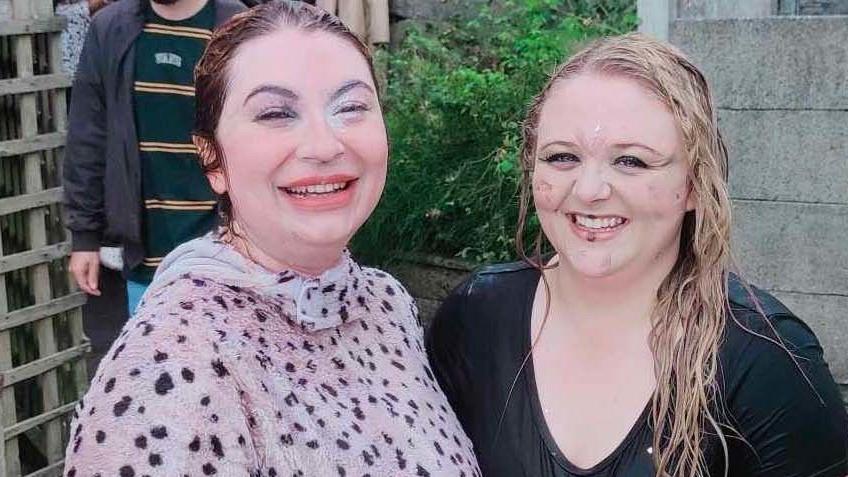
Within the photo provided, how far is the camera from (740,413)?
6.35 feet

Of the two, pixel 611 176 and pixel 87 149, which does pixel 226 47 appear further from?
pixel 87 149

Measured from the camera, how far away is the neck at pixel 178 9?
3.49 m

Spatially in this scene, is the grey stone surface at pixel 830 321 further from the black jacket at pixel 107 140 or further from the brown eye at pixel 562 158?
the brown eye at pixel 562 158

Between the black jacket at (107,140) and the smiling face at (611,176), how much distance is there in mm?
1794

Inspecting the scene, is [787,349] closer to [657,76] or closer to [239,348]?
[657,76]

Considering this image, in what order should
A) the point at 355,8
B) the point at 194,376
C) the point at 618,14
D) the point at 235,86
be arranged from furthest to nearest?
the point at 355,8 → the point at 618,14 → the point at 235,86 → the point at 194,376

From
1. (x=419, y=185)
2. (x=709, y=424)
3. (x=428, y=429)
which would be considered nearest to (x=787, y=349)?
(x=709, y=424)

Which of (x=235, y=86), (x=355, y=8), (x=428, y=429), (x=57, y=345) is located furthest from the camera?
(x=355, y=8)

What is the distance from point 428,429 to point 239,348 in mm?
395

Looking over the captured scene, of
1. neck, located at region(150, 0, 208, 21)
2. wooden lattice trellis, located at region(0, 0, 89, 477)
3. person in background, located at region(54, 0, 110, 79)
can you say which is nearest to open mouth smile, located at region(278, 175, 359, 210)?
neck, located at region(150, 0, 208, 21)

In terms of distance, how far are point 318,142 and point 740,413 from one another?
2.71 ft

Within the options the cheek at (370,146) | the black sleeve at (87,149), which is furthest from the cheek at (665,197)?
the black sleeve at (87,149)

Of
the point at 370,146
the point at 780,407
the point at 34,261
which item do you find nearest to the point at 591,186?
the point at 370,146

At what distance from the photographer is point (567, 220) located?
6.56 feet
